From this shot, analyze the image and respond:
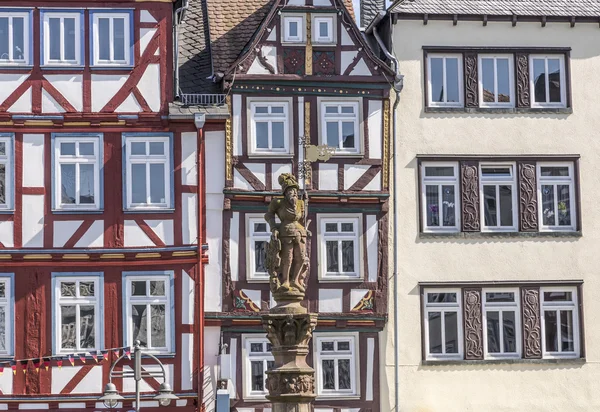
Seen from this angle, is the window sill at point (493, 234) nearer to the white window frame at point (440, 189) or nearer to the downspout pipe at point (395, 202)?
the white window frame at point (440, 189)

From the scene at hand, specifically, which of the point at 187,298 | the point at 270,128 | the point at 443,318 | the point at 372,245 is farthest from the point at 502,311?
the point at 187,298

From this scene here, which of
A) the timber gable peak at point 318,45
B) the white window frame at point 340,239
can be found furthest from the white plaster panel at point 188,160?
the white window frame at point 340,239

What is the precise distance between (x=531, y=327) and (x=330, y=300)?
469cm

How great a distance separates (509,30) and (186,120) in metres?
7.96

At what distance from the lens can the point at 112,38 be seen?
1465 inches

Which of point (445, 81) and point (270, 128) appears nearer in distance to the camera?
point (270, 128)

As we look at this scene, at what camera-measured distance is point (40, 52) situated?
36.8 meters

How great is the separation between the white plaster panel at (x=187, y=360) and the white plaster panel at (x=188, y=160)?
11.2 feet

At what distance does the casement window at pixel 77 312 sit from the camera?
3641 cm

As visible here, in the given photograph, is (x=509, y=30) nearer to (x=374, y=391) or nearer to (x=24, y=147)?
(x=374, y=391)

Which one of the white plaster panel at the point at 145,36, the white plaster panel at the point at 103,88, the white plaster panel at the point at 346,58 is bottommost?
the white plaster panel at the point at 103,88

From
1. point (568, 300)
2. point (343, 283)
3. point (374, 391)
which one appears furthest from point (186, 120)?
point (568, 300)

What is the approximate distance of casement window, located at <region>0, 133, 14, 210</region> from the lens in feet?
120

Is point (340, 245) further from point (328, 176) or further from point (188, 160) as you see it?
point (188, 160)
